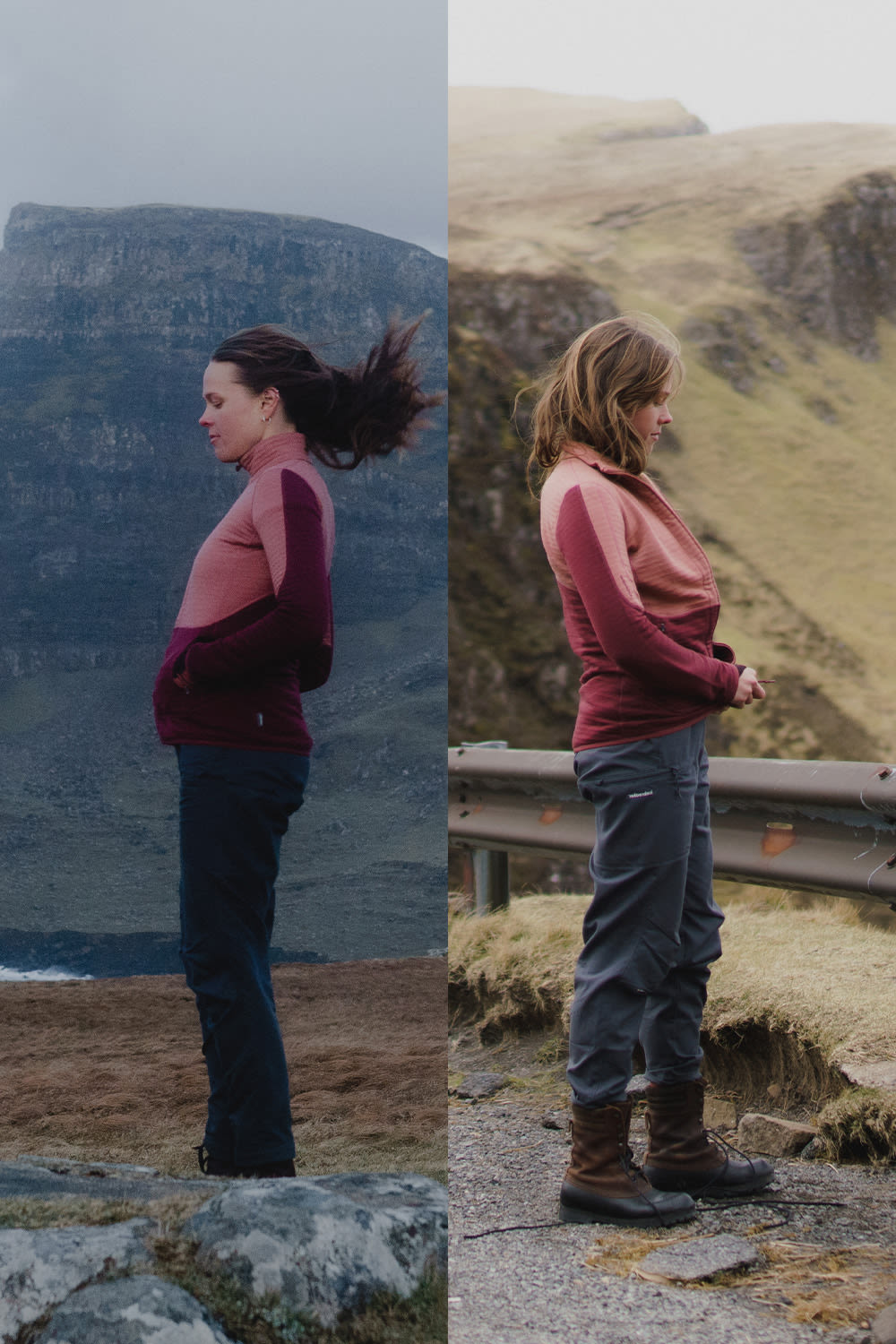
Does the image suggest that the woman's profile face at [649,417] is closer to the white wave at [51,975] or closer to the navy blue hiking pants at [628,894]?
the navy blue hiking pants at [628,894]

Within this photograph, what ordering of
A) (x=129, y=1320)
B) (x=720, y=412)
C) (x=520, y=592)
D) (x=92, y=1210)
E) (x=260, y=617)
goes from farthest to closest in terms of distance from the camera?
(x=720, y=412) < (x=520, y=592) < (x=260, y=617) < (x=92, y=1210) < (x=129, y=1320)

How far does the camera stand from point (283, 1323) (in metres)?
1.58

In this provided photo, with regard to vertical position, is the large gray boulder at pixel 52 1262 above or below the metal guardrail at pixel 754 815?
below

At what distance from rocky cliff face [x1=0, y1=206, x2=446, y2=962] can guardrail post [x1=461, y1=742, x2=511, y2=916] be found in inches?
82.5

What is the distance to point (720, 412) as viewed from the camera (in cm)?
855

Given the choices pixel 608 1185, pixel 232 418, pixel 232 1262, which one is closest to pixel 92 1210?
pixel 232 1262

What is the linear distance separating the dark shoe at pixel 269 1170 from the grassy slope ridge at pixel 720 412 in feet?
18.5

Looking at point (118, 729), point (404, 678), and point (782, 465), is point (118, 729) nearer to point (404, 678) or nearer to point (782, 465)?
point (404, 678)

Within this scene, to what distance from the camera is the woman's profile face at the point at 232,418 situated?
1.84 meters

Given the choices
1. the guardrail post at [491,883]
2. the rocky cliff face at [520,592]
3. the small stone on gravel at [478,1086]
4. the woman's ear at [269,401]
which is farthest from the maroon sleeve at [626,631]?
the rocky cliff face at [520,592]

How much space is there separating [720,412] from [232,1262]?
7681 millimetres

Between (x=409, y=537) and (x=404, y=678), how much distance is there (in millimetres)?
213

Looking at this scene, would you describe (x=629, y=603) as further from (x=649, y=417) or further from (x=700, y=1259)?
(x=700, y=1259)

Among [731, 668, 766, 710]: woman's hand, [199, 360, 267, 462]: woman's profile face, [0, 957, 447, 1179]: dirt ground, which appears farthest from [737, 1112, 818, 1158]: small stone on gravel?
[199, 360, 267, 462]: woman's profile face
